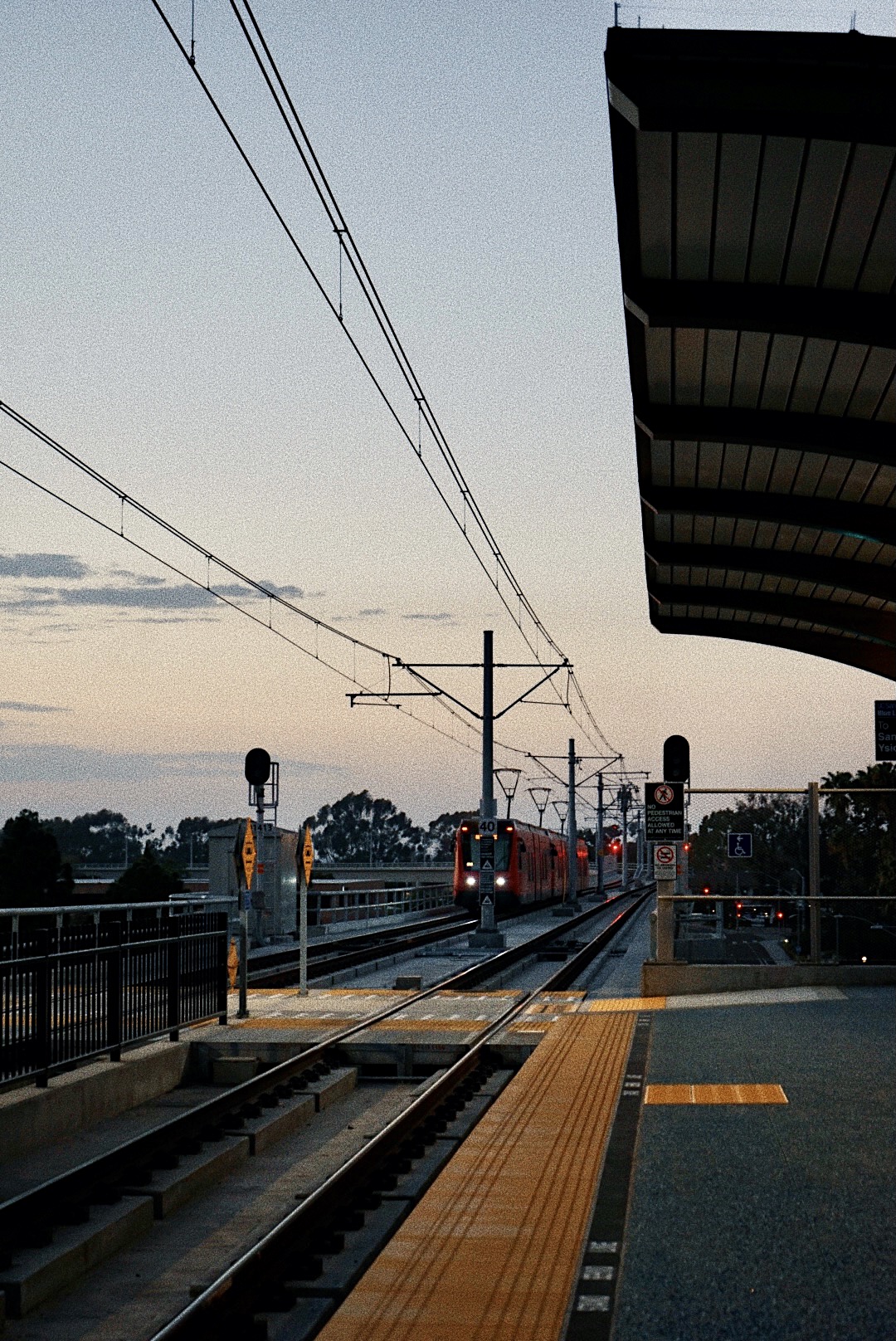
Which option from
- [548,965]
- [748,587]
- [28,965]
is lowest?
[548,965]

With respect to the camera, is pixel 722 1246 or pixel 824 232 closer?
pixel 722 1246

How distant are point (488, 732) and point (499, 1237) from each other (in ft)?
93.0

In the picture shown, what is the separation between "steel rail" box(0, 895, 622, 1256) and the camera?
8492mm

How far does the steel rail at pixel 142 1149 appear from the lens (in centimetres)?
849

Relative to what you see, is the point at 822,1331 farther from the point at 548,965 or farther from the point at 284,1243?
the point at 548,965

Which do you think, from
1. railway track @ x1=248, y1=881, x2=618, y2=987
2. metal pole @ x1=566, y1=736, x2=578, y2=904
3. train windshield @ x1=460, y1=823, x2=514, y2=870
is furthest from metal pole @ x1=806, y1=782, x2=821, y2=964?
metal pole @ x1=566, y1=736, x2=578, y2=904

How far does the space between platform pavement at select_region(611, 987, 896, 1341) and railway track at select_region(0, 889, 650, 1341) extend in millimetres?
1629

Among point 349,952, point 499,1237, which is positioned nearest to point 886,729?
point 499,1237

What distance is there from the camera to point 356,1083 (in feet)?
49.0

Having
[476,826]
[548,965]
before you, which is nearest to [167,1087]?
[548,965]

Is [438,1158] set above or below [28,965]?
below

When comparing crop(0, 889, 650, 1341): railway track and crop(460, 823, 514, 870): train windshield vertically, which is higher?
crop(460, 823, 514, 870): train windshield

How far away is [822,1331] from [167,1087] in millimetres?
9283

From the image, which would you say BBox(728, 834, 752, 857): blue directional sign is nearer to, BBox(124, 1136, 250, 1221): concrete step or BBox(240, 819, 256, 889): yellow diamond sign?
BBox(240, 819, 256, 889): yellow diamond sign
